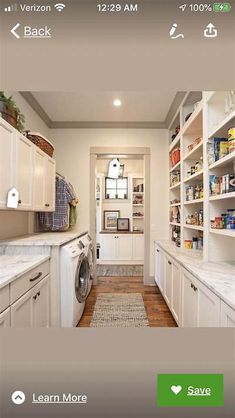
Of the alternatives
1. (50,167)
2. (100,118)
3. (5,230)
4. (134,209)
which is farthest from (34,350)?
(134,209)

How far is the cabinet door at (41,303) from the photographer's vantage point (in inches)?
58.2

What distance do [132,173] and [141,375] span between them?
5.14m

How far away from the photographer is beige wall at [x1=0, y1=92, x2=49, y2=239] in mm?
2105

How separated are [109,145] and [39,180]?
1.47 meters

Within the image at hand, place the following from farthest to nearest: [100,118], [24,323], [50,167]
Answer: [100,118], [50,167], [24,323]

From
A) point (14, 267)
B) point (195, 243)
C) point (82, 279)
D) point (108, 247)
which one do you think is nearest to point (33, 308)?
point (14, 267)

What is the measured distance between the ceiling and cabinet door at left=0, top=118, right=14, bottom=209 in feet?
3.64

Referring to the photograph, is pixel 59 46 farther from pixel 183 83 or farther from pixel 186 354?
pixel 186 354

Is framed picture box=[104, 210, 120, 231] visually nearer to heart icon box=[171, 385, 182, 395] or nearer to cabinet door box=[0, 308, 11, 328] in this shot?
cabinet door box=[0, 308, 11, 328]

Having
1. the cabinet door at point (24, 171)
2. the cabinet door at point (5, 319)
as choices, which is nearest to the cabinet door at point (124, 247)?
the cabinet door at point (24, 171)

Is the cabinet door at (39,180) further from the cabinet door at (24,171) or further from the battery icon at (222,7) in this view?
the battery icon at (222,7)

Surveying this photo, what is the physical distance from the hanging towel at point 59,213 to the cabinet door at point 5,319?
1780mm

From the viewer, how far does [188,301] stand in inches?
63.2

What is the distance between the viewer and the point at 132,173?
5.48 metres
